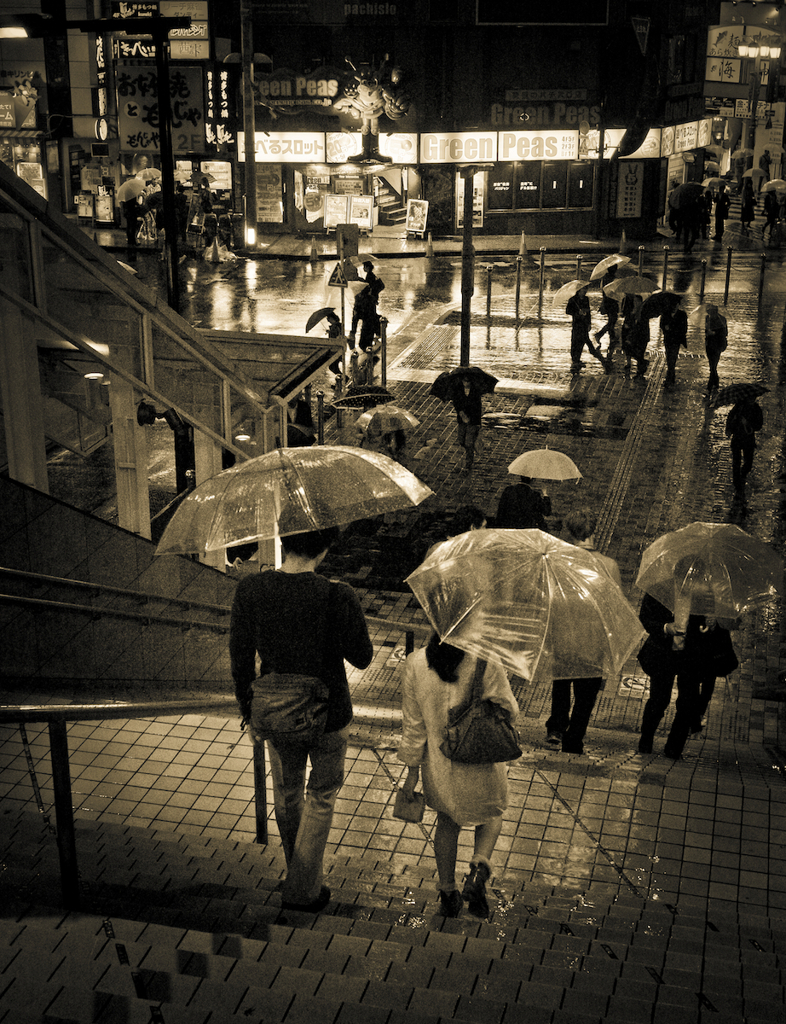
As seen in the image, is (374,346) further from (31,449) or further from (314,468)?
(314,468)

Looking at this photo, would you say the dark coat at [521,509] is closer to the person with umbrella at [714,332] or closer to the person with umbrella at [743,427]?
the person with umbrella at [743,427]

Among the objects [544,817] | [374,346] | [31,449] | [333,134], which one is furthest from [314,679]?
[333,134]

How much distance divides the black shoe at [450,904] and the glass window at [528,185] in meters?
33.8

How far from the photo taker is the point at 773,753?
24.9 ft

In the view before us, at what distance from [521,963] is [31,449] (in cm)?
515

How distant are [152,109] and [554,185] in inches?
574

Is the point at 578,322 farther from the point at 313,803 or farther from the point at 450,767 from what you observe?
the point at 313,803

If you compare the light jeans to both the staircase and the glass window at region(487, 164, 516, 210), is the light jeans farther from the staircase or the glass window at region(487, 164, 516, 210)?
the glass window at region(487, 164, 516, 210)

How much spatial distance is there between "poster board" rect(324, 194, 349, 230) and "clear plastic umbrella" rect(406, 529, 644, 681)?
29985 millimetres

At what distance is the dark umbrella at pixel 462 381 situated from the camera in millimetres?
14203

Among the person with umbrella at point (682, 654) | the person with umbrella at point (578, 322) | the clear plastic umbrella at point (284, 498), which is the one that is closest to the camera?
the clear plastic umbrella at point (284, 498)

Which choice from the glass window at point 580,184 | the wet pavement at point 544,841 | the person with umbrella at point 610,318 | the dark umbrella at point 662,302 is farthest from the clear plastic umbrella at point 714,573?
the glass window at point 580,184

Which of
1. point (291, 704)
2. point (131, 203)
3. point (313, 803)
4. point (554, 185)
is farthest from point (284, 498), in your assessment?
point (554, 185)

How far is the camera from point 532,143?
117 feet
